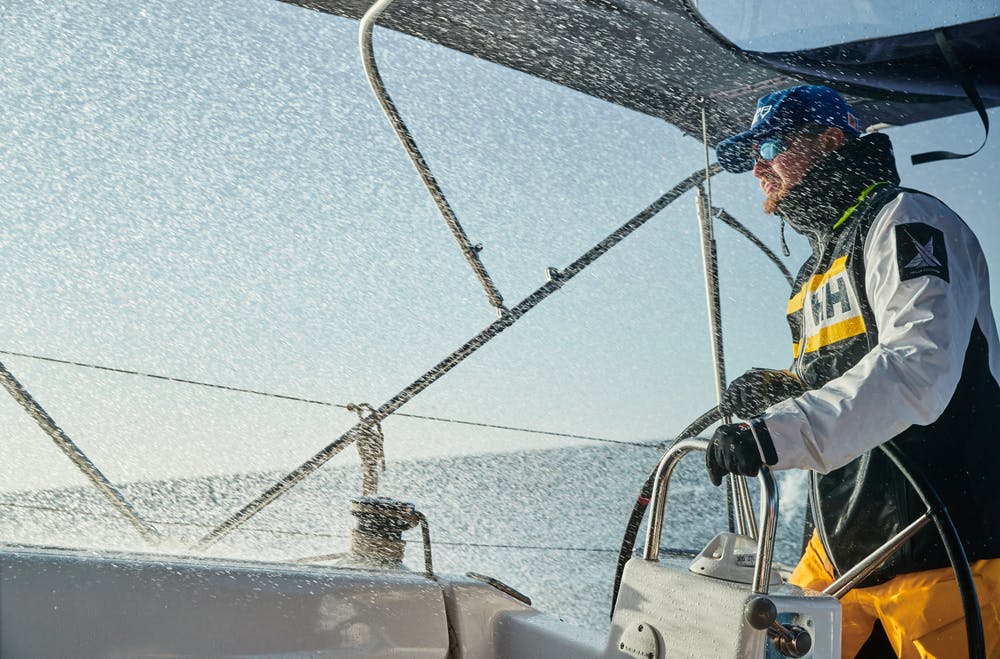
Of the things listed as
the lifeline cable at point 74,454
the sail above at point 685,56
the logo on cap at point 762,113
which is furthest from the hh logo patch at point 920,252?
the lifeline cable at point 74,454

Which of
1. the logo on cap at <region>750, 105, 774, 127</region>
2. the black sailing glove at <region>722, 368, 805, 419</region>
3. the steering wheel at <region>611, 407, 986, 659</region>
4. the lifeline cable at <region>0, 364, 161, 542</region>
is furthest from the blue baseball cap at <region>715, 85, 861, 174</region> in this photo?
the lifeline cable at <region>0, 364, 161, 542</region>

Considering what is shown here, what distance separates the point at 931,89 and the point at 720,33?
0.60m

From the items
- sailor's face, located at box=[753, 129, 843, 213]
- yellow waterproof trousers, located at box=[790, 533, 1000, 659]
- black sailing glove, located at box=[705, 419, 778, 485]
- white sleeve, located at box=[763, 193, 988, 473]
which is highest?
sailor's face, located at box=[753, 129, 843, 213]

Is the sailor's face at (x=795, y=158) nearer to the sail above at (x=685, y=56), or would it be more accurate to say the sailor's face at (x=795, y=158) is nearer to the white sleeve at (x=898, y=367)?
the white sleeve at (x=898, y=367)

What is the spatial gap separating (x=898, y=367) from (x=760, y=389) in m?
0.30

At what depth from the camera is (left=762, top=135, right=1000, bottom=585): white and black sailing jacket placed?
48.3 inches

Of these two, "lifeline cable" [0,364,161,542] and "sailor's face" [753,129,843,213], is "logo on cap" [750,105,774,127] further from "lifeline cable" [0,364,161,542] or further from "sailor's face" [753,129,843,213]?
"lifeline cable" [0,364,161,542]

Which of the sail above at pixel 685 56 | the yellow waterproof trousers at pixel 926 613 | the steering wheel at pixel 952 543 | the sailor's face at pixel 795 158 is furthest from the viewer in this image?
the sail above at pixel 685 56

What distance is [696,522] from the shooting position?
11125 millimetres

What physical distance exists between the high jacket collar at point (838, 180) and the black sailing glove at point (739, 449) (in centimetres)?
54

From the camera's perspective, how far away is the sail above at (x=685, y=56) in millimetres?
2326

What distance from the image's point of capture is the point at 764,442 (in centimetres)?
119

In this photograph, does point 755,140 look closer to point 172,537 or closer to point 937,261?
point 937,261

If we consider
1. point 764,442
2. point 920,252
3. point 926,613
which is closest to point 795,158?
point 920,252
